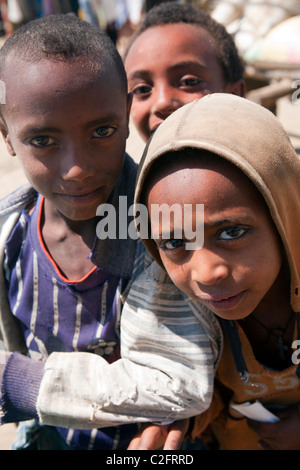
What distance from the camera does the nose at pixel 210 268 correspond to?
1.18 metres

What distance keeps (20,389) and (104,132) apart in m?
0.78

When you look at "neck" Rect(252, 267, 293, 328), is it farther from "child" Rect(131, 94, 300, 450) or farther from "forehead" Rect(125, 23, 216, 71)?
"forehead" Rect(125, 23, 216, 71)

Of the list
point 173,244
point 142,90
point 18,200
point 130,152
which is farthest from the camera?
point 130,152

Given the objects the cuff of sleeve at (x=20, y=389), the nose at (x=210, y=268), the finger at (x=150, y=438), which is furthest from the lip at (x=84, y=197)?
the finger at (x=150, y=438)

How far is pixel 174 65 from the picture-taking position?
6.15 feet

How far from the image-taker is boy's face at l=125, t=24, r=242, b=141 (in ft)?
6.16

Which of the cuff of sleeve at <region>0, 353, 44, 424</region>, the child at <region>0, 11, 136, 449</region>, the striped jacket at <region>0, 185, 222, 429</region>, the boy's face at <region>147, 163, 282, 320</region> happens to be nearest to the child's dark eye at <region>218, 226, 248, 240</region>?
the boy's face at <region>147, 163, 282, 320</region>

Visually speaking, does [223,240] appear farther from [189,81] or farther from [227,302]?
[189,81]

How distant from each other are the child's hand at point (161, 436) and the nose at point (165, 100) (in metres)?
1.09

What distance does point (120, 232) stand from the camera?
1510mm

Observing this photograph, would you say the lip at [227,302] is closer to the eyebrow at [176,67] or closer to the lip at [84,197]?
the lip at [84,197]

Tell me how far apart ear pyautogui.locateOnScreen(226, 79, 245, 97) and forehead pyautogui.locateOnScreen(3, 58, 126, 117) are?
0.90 meters

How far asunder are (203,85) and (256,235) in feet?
3.12

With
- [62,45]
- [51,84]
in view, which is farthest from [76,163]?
[62,45]
